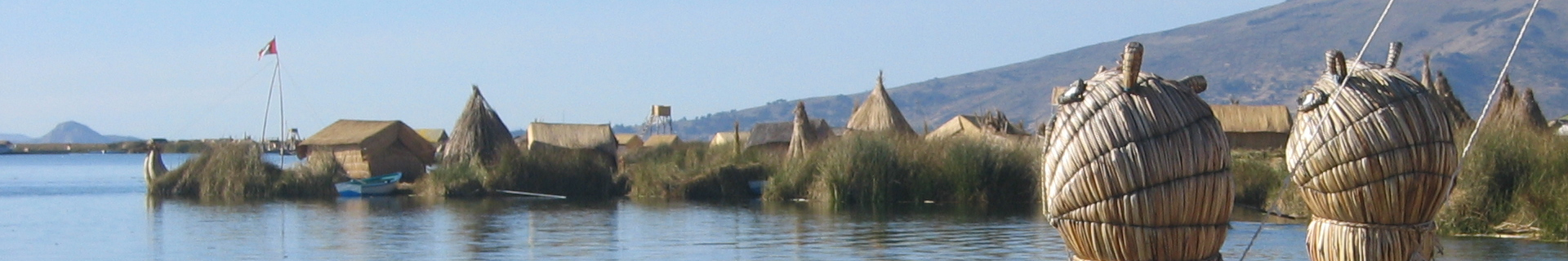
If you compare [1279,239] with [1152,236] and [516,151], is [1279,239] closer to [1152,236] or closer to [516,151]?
[1152,236]

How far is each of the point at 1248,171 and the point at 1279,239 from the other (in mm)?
8002

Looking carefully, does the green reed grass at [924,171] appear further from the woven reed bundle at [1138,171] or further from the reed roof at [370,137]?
the woven reed bundle at [1138,171]

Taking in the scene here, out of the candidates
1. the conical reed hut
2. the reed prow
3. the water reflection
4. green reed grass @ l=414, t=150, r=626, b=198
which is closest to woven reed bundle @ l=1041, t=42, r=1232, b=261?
the water reflection

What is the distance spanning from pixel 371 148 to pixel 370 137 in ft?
0.92

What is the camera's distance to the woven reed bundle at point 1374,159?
8312mm

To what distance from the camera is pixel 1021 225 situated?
25.5 m

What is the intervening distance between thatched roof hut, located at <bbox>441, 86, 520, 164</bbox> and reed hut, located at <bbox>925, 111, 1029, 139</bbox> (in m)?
9.59

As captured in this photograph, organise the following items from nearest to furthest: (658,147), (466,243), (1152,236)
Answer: (1152,236), (466,243), (658,147)

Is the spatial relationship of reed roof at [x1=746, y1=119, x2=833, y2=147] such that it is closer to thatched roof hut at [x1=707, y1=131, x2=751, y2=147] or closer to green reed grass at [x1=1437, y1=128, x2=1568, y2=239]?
thatched roof hut at [x1=707, y1=131, x2=751, y2=147]

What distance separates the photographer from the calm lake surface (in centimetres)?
2083

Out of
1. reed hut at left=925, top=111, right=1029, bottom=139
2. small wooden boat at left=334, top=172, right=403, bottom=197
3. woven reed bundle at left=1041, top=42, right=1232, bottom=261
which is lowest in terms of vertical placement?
woven reed bundle at left=1041, top=42, right=1232, bottom=261

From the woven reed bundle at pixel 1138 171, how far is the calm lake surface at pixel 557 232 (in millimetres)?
12644

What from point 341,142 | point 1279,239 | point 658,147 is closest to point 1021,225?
point 1279,239

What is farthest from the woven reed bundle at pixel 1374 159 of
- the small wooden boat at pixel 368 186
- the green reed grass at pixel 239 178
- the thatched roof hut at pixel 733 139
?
the small wooden boat at pixel 368 186
